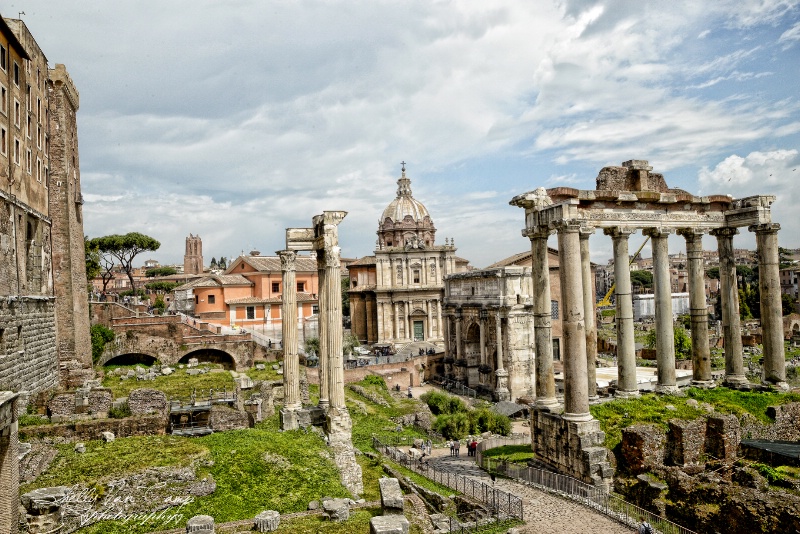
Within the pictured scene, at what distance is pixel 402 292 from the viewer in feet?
163

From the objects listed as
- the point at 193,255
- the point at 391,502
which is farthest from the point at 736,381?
the point at 193,255

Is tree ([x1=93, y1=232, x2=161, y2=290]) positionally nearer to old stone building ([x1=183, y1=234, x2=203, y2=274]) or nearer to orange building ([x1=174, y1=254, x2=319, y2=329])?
orange building ([x1=174, y1=254, x2=319, y2=329])

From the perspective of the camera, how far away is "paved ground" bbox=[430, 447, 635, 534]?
37.3ft

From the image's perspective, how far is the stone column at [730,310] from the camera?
18.3 metres

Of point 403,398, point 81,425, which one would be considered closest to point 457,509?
point 81,425

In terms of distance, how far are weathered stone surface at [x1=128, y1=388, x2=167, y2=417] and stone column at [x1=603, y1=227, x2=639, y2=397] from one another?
14015 millimetres

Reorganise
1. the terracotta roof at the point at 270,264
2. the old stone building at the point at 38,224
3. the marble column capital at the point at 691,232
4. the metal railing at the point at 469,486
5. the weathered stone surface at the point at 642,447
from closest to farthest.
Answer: the metal railing at the point at 469,486 < the weathered stone surface at the point at 642,447 < the marble column capital at the point at 691,232 < the old stone building at the point at 38,224 < the terracotta roof at the point at 270,264

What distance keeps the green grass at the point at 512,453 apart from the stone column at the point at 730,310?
661cm

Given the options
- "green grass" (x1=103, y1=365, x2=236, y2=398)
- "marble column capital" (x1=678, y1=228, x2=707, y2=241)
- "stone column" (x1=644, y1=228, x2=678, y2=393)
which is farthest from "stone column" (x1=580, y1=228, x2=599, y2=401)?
"green grass" (x1=103, y1=365, x2=236, y2=398)

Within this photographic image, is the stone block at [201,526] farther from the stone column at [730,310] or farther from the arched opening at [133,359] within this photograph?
the arched opening at [133,359]

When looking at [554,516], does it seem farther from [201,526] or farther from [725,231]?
[725,231]

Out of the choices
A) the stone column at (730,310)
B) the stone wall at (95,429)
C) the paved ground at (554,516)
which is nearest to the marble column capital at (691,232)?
the stone column at (730,310)

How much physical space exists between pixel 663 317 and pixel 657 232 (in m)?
2.51

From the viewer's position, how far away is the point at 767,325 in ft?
58.1
